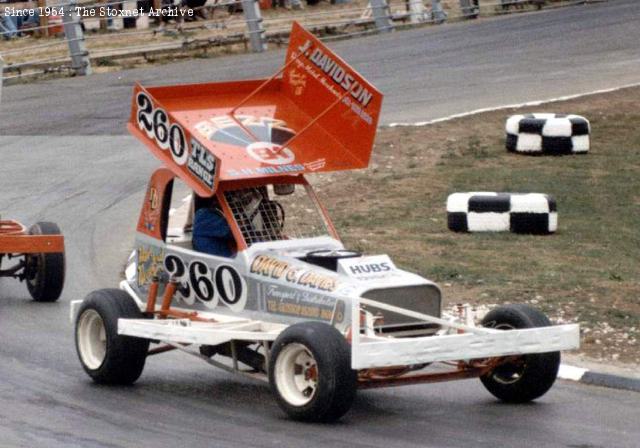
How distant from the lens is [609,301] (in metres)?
11.0

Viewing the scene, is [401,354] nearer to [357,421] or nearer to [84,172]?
[357,421]

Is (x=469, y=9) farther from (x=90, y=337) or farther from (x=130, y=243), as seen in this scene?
(x=90, y=337)

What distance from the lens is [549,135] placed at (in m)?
18.0

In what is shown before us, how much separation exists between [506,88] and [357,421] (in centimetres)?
1584

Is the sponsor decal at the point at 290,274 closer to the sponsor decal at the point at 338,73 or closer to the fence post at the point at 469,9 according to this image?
the sponsor decal at the point at 338,73

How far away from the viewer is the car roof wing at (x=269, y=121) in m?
9.05

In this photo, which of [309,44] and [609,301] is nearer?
[309,44]

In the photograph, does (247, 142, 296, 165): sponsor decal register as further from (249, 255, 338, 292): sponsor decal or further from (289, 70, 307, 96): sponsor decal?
(249, 255, 338, 292): sponsor decal

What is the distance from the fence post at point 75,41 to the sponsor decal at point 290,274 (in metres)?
17.0

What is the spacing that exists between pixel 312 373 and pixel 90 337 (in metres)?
1.89

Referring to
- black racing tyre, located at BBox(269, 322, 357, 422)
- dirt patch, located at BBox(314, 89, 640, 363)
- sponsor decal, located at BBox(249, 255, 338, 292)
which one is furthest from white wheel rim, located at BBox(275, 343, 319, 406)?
dirt patch, located at BBox(314, 89, 640, 363)

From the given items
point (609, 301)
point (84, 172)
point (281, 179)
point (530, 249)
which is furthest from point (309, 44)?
point (84, 172)

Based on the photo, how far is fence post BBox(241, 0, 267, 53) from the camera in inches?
1072

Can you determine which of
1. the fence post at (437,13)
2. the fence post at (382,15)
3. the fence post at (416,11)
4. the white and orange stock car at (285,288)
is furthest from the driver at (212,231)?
the fence post at (437,13)
